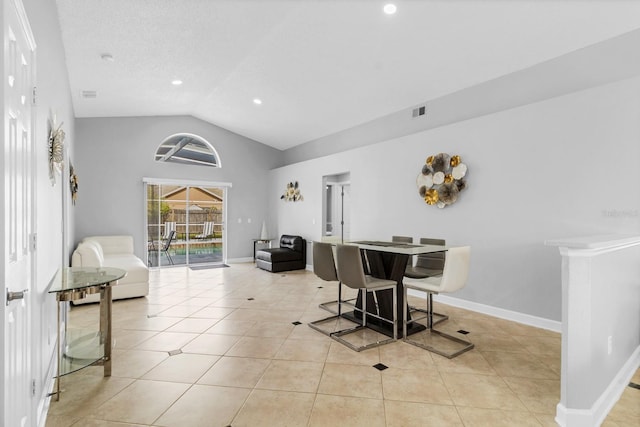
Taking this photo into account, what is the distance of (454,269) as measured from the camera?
319 centimetres

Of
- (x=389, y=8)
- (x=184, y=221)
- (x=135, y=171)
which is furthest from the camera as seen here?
(x=184, y=221)

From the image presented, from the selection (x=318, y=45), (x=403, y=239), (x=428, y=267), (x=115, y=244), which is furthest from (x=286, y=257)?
(x=318, y=45)

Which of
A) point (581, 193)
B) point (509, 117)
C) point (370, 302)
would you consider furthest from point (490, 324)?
point (509, 117)

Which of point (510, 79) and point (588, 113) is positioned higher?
point (510, 79)

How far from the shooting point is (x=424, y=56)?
4.22 meters

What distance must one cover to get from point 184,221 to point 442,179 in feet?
20.1

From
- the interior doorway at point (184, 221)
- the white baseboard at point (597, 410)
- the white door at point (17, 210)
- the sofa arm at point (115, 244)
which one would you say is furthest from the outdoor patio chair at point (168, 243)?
the white baseboard at point (597, 410)

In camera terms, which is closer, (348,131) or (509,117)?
(509,117)

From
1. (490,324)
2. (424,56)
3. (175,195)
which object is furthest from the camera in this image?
(175,195)

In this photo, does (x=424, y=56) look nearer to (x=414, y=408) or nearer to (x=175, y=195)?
(x=414, y=408)

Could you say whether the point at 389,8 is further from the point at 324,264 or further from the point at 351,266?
the point at 324,264

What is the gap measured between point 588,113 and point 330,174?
442 cm

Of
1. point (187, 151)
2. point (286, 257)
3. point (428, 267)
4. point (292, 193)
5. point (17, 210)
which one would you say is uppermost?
point (187, 151)

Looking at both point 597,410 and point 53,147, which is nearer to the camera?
point 597,410
